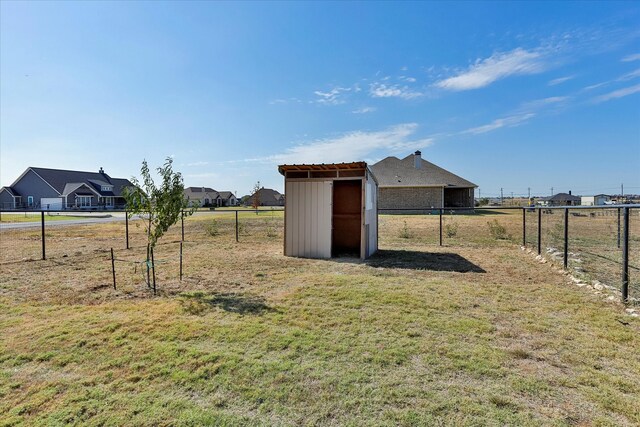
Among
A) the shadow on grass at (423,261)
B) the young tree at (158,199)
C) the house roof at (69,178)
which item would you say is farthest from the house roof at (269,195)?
the young tree at (158,199)

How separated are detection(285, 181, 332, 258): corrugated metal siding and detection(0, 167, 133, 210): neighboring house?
130 ft

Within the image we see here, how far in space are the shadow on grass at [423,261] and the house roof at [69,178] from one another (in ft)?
119

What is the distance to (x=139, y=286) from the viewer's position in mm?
5254

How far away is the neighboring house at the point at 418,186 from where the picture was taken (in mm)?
26141

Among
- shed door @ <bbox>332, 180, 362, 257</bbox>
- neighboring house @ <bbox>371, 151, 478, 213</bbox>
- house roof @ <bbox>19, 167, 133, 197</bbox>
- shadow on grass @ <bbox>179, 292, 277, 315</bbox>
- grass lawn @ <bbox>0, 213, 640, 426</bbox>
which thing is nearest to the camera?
grass lawn @ <bbox>0, 213, 640, 426</bbox>

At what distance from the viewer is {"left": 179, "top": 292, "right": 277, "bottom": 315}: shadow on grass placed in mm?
4055

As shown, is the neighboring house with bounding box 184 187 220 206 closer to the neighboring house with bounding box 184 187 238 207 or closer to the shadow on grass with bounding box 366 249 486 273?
the neighboring house with bounding box 184 187 238 207

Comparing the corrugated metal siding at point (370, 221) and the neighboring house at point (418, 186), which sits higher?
the neighboring house at point (418, 186)

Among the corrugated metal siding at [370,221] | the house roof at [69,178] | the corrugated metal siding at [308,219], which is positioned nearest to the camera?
the corrugated metal siding at [370,221]

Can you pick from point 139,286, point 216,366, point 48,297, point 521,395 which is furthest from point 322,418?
point 48,297

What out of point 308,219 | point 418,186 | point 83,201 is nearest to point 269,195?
point 83,201

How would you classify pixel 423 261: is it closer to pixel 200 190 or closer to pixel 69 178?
pixel 69 178

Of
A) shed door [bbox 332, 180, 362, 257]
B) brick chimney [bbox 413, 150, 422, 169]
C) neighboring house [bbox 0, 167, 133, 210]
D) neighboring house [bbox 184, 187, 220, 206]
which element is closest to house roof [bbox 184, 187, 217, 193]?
neighboring house [bbox 184, 187, 220, 206]

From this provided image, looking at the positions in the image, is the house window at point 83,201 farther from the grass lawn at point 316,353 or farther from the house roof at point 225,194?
the grass lawn at point 316,353
